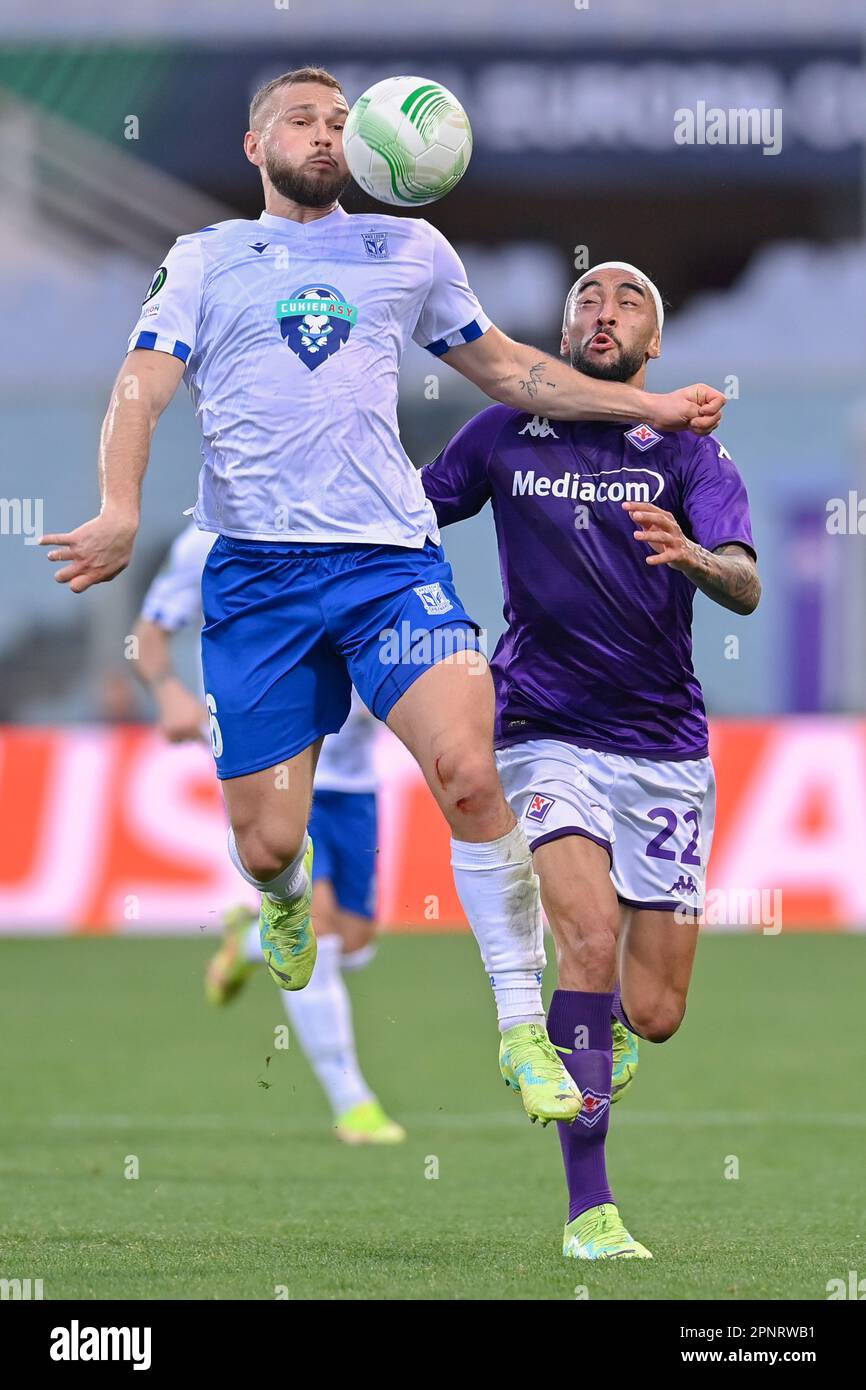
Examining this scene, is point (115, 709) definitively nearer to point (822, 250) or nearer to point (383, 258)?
point (822, 250)

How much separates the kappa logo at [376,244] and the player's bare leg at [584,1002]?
173cm

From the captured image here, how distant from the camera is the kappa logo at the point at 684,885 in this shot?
6.88 metres

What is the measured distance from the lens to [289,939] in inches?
263

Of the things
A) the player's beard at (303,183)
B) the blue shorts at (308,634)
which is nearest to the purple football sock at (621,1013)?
the blue shorts at (308,634)

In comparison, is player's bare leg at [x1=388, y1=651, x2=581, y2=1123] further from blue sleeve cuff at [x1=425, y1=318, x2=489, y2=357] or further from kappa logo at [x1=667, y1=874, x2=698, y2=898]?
blue sleeve cuff at [x1=425, y1=318, x2=489, y2=357]

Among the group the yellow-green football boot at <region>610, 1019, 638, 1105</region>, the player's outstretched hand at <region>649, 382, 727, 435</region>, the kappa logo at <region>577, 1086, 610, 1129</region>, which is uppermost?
the player's outstretched hand at <region>649, 382, 727, 435</region>

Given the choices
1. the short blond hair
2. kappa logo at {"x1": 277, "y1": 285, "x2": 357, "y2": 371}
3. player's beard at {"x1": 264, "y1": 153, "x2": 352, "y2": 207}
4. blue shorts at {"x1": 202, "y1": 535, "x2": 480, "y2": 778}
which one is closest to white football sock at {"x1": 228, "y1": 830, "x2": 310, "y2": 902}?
blue shorts at {"x1": 202, "y1": 535, "x2": 480, "y2": 778}

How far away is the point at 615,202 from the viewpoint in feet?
80.4

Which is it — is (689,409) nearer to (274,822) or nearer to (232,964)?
(274,822)

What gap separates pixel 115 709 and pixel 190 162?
236 inches

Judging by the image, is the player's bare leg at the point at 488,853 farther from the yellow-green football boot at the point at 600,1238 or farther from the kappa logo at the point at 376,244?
the kappa logo at the point at 376,244

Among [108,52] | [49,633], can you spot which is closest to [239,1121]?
[49,633]

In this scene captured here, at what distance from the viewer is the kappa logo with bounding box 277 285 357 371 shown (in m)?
6.02

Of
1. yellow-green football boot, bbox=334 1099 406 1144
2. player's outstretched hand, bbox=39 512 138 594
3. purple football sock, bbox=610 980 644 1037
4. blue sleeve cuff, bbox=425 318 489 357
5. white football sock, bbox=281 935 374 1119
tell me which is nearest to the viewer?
player's outstretched hand, bbox=39 512 138 594
